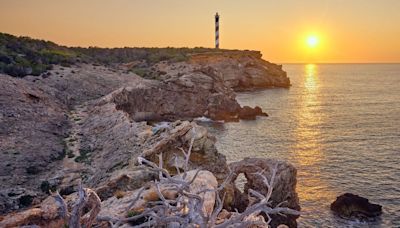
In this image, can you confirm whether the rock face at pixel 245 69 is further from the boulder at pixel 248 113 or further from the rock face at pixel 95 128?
the rock face at pixel 95 128

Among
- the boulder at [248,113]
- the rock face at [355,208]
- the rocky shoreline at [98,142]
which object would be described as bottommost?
the rock face at [355,208]

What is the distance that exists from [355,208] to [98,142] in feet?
82.1

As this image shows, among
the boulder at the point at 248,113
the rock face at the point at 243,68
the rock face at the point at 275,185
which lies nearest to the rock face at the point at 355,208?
the rock face at the point at 275,185

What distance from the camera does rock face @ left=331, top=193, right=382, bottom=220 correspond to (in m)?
32.2

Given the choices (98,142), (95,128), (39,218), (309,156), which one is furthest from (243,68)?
(39,218)

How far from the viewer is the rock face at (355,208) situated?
106 ft

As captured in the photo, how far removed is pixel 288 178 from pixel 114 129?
18687mm

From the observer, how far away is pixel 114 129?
39.6 m

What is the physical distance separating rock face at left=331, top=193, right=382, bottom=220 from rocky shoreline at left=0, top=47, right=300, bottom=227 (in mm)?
4251

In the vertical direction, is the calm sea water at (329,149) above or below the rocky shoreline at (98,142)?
below

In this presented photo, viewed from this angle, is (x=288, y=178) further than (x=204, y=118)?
No

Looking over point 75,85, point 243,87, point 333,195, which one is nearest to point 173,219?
point 333,195

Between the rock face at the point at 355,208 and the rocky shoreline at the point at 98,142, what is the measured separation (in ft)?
13.9

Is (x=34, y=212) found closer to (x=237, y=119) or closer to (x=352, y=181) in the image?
(x=352, y=181)
